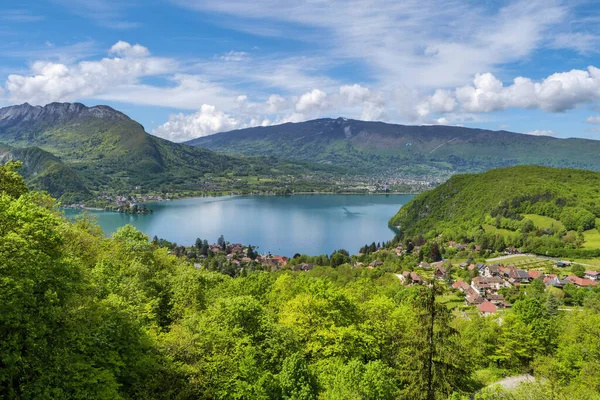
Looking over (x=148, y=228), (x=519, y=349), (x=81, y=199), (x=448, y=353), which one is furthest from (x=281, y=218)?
(x=448, y=353)

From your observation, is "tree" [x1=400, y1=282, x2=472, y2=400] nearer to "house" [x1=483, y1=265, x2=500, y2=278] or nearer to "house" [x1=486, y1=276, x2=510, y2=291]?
"house" [x1=486, y1=276, x2=510, y2=291]

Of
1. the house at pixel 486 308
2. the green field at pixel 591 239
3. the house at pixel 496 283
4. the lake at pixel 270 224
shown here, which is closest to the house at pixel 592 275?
the house at pixel 496 283

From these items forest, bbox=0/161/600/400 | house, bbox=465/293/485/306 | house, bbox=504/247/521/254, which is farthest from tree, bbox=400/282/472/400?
house, bbox=504/247/521/254

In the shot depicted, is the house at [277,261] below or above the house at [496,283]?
below

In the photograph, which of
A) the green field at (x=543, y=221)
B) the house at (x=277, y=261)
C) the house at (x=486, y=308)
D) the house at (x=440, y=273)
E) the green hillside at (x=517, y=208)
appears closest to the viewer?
the house at (x=486, y=308)

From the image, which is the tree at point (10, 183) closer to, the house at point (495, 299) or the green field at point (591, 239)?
the house at point (495, 299)

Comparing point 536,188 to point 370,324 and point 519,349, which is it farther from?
point 370,324
